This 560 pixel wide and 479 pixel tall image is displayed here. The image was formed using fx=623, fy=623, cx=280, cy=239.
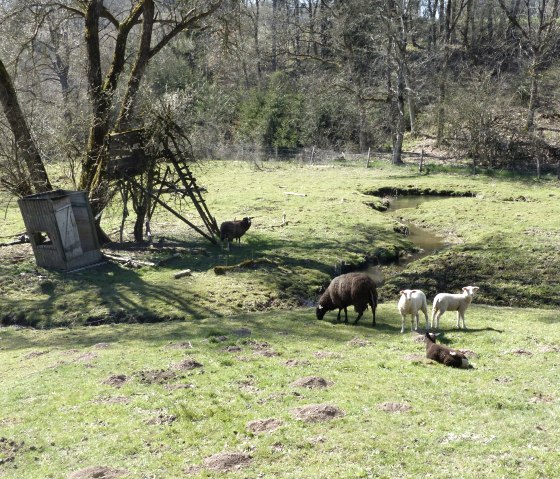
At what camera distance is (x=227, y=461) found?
9.55 meters

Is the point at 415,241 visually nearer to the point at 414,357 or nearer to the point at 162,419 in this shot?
the point at 414,357

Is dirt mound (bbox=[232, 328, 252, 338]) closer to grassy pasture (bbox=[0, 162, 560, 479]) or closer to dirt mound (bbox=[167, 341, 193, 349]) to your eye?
grassy pasture (bbox=[0, 162, 560, 479])

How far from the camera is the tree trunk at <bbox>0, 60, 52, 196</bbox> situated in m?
25.9

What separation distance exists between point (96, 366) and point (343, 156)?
4497cm

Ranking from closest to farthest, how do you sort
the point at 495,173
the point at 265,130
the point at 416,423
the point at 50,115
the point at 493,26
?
1. the point at 416,423
2. the point at 50,115
3. the point at 495,173
4. the point at 265,130
5. the point at 493,26

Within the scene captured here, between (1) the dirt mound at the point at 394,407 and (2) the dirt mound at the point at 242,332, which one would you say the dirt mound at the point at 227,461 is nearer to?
(1) the dirt mound at the point at 394,407

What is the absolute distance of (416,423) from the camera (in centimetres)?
1030

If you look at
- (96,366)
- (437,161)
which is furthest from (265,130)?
(96,366)

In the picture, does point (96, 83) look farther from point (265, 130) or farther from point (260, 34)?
point (260, 34)

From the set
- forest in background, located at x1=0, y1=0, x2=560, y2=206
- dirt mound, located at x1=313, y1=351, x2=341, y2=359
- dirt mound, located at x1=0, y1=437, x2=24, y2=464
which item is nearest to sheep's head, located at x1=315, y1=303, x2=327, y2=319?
dirt mound, located at x1=313, y1=351, x2=341, y2=359

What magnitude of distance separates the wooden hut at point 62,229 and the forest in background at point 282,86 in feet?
8.06

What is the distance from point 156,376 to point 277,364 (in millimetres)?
2677

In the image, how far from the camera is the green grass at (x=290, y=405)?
30.5 feet

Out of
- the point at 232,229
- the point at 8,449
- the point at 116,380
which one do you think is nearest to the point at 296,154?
the point at 232,229
